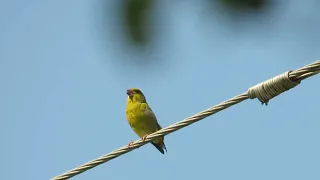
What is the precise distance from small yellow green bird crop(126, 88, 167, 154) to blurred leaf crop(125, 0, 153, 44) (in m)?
8.26

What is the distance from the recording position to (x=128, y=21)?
41.3 inches

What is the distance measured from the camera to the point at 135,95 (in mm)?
10000

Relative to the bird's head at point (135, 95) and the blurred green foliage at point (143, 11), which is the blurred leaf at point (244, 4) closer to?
the blurred green foliage at point (143, 11)

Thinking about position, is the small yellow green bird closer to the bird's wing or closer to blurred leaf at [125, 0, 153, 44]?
the bird's wing

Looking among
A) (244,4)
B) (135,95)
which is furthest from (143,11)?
(135,95)

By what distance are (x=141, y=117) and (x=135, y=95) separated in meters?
0.58

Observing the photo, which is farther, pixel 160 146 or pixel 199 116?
pixel 160 146

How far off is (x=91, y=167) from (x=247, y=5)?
3.68m

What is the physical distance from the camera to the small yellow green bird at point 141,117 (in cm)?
948

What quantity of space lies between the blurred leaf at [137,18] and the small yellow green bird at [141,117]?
8.26 meters

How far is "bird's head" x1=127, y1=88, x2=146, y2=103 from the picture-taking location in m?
9.96

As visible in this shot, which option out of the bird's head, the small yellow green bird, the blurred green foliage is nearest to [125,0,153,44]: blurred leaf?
the blurred green foliage

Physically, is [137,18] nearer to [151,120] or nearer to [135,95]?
[151,120]

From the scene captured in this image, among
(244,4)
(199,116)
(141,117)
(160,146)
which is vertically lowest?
(244,4)
